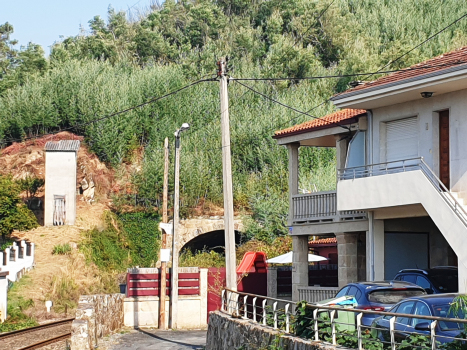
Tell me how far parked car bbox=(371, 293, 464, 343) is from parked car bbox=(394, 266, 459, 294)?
5751 millimetres

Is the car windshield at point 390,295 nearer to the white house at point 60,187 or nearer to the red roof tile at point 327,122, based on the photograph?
the red roof tile at point 327,122

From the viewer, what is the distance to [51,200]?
151 feet

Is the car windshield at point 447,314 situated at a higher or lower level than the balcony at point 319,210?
lower

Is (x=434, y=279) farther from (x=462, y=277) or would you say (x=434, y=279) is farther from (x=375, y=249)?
(x=375, y=249)

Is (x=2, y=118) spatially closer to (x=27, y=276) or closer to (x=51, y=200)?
(x=51, y=200)

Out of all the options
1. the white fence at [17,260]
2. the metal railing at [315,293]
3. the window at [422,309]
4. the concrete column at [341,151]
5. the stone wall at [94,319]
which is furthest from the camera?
the white fence at [17,260]

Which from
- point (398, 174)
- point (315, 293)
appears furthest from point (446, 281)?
point (315, 293)

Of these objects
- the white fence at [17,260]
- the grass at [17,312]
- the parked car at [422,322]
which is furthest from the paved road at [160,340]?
the parked car at [422,322]

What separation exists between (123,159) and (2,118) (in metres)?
9.97

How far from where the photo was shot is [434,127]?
22109 millimetres

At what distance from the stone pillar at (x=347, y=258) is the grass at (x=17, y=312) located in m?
12.5

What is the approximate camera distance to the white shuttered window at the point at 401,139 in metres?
23.0

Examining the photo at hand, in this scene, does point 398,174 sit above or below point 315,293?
above

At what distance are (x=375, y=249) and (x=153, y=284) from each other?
1109cm
